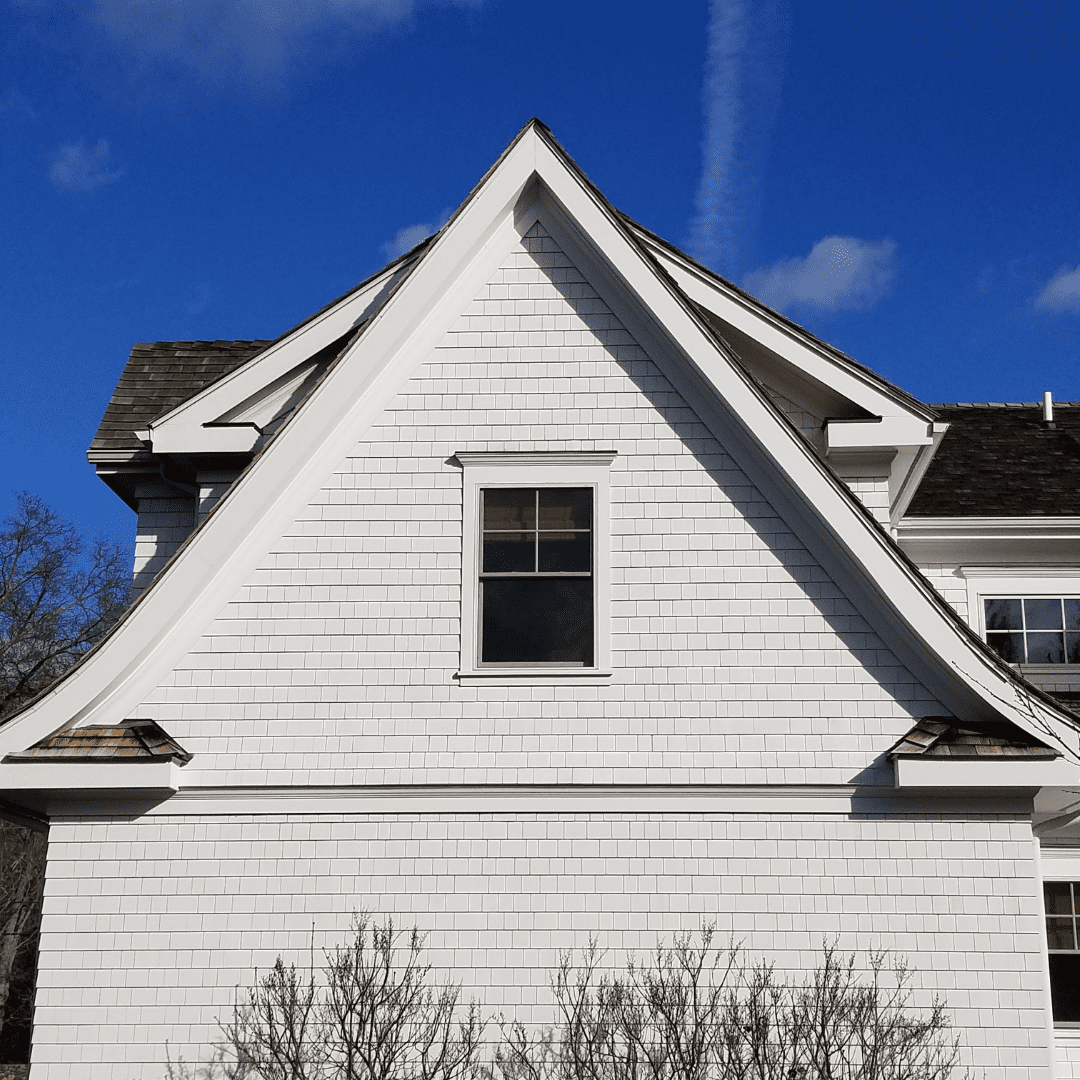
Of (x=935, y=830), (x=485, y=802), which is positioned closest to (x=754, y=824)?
(x=935, y=830)

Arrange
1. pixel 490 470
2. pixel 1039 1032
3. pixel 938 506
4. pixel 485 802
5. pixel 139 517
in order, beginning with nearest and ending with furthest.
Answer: pixel 1039 1032, pixel 485 802, pixel 490 470, pixel 139 517, pixel 938 506

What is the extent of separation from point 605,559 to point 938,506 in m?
5.47

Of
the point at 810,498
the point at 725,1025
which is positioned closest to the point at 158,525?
the point at 810,498

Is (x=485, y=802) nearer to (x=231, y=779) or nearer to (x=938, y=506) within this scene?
(x=231, y=779)

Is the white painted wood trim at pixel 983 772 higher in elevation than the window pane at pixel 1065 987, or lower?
Answer: higher

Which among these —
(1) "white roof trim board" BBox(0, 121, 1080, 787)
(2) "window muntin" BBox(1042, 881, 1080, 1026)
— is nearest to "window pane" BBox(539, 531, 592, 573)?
(1) "white roof trim board" BBox(0, 121, 1080, 787)

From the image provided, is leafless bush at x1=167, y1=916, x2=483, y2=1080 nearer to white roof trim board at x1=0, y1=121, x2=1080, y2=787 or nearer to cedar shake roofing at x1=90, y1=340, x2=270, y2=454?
white roof trim board at x1=0, y1=121, x2=1080, y2=787

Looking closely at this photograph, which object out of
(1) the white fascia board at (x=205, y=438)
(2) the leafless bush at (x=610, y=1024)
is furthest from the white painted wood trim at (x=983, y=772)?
(1) the white fascia board at (x=205, y=438)

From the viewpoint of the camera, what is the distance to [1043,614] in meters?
13.7

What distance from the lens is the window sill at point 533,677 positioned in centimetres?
958

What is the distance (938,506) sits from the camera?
13688 millimetres

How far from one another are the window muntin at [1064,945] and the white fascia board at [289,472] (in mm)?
7918

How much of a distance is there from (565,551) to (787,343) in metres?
2.85

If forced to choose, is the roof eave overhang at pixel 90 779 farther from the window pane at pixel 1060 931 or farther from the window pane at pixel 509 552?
the window pane at pixel 1060 931
